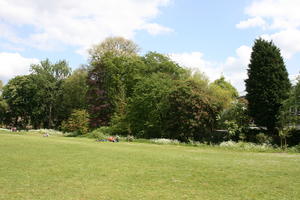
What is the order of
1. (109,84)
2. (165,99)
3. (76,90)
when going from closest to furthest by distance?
1. (165,99)
2. (109,84)
3. (76,90)

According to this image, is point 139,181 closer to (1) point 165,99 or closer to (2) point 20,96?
(1) point 165,99

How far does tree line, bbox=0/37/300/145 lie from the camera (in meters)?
25.4

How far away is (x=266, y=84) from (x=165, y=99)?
1108 centimetres

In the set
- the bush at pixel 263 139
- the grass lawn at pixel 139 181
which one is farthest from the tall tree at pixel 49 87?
the grass lawn at pixel 139 181

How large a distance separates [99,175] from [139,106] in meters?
25.2

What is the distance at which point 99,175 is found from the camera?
27.4 feet

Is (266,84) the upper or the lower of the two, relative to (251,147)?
upper

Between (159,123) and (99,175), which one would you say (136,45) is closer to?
(159,123)

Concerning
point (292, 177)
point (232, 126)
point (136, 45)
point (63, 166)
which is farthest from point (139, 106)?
point (292, 177)

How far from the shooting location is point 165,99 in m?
30.7

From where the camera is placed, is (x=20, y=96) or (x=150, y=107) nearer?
(x=150, y=107)

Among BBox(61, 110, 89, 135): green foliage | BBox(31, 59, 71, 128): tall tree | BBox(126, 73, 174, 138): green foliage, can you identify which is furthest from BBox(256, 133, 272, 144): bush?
BBox(31, 59, 71, 128): tall tree

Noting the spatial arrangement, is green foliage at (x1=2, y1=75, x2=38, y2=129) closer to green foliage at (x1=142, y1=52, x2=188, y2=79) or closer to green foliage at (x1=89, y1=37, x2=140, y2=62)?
green foliage at (x1=89, y1=37, x2=140, y2=62)

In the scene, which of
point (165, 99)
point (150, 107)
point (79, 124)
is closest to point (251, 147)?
point (165, 99)
